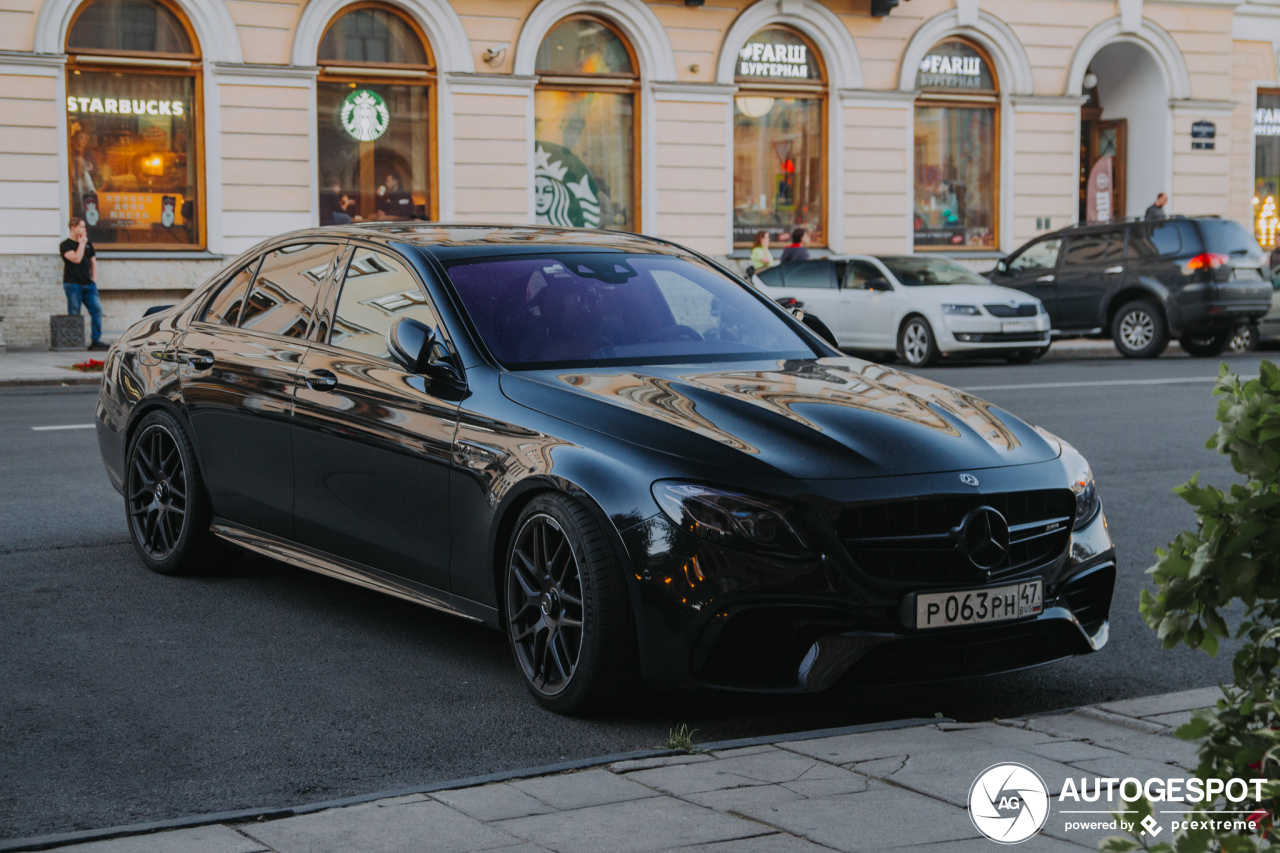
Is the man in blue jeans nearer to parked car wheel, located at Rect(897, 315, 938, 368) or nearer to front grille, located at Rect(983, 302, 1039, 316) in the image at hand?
parked car wheel, located at Rect(897, 315, 938, 368)

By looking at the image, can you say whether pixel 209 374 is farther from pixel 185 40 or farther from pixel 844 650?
pixel 185 40

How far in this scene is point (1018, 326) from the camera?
2022 centimetres

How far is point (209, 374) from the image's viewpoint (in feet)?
21.5

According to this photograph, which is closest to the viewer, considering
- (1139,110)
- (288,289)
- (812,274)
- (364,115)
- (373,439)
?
(373,439)

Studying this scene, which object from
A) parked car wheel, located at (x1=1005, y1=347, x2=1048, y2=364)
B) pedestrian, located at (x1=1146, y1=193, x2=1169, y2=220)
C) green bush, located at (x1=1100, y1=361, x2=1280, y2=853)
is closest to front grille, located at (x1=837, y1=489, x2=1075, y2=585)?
green bush, located at (x1=1100, y1=361, x2=1280, y2=853)

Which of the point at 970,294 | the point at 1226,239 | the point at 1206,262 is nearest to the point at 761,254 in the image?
the point at 970,294

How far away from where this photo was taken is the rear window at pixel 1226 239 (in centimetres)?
2100

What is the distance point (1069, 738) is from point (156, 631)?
330cm

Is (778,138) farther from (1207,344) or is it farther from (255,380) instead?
(255,380)

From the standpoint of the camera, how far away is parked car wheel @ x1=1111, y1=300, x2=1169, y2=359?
70.2 feet

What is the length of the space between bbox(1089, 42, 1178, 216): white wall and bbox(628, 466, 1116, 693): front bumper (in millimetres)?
26651

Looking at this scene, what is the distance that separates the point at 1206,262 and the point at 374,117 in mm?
11821

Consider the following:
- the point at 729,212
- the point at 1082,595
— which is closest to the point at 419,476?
the point at 1082,595

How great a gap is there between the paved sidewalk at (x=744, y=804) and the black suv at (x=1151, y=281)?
58.1ft
